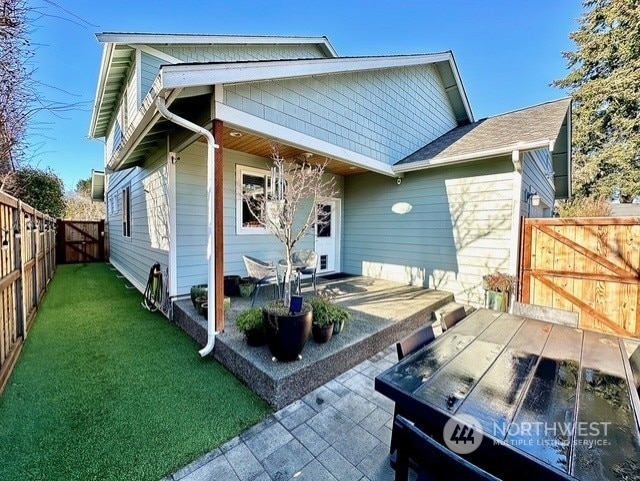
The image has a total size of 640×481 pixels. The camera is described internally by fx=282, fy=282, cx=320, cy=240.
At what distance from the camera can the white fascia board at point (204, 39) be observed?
18.9ft

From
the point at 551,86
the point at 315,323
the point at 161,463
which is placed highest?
the point at 551,86

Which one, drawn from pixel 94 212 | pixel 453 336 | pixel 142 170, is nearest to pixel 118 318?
pixel 142 170

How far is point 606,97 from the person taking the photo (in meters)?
13.5

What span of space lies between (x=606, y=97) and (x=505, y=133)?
13447 mm

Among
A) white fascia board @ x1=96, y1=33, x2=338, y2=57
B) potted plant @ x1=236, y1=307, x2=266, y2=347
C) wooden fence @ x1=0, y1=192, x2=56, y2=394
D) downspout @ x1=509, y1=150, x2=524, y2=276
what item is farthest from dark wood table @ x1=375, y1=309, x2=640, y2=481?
white fascia board @ x1=96, y1=33, x2=338, y2=57

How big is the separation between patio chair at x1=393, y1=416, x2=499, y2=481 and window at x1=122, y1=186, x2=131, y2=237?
354 inches

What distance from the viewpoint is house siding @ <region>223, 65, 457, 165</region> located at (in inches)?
158

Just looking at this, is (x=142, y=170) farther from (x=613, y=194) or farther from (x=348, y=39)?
(x=613, y=194)

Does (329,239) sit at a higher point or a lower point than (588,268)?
higher

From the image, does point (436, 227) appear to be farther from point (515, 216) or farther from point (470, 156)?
point (470, 156)

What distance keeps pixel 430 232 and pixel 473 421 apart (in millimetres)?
5231

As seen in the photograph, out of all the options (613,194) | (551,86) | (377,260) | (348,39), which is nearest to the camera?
(377,260)

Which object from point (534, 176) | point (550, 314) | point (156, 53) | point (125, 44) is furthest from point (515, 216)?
point (125, 44)

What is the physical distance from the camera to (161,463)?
1995 mm
